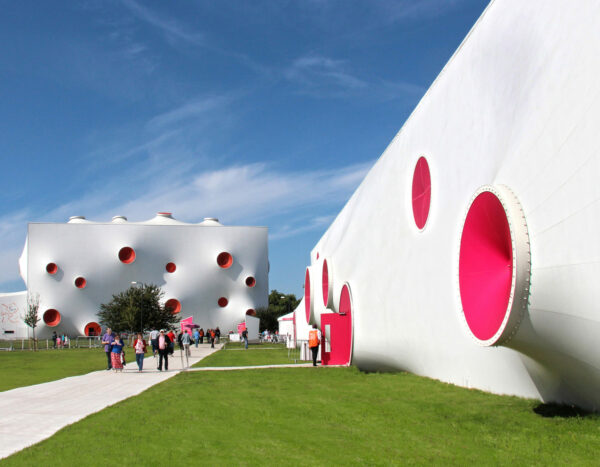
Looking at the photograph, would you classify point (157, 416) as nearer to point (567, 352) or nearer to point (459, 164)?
point (567, 352)

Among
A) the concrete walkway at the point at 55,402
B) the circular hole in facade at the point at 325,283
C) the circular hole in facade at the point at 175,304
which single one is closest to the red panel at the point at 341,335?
the circular hole in facade at the point at 325,283

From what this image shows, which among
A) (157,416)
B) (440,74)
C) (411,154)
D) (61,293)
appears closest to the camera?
(157,416)

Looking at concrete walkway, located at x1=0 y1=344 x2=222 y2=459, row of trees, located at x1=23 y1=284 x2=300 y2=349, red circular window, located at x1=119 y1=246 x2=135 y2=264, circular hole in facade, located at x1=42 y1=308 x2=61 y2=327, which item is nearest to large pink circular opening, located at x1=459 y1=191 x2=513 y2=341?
concrete walkway, located at x1=0 y1=344 x2=222 y2=459

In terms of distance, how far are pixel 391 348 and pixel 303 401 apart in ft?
16.7

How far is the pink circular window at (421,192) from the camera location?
1219cm

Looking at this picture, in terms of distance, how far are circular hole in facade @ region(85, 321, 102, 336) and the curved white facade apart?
4652 cm

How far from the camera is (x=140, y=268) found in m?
56.6

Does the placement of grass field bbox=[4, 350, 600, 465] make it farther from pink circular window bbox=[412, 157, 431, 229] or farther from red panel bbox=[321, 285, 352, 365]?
red panel bbox=[321, 285, 352, 365]

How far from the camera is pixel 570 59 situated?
6516mm

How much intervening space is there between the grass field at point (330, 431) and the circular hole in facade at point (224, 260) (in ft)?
157

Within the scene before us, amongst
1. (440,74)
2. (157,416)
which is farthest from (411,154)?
(157,416)

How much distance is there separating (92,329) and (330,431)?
51714mm

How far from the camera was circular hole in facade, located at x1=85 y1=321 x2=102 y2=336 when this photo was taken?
2136 inches

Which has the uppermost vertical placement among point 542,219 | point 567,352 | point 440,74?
point 440,74
